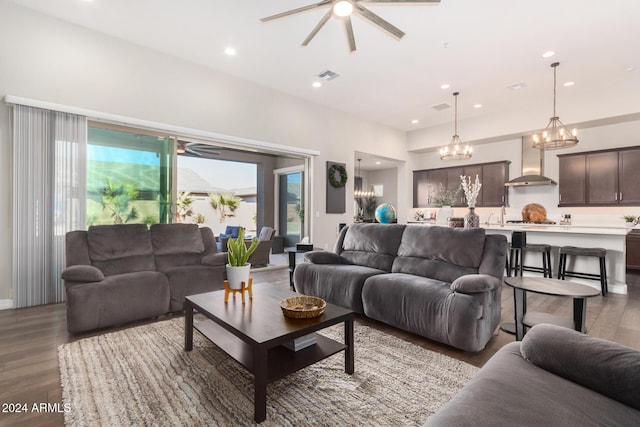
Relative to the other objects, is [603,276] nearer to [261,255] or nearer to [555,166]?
[555,166]

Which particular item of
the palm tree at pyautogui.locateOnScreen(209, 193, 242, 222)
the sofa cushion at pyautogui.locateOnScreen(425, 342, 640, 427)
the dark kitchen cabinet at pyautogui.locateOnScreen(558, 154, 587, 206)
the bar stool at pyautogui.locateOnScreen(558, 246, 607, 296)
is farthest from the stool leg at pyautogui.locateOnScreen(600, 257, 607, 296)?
the palm tree at pyautogui.locateOnScreen(209, 193, 242, 222)

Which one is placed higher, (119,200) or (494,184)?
(494,184)

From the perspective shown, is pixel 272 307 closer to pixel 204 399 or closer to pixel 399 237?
pixel 204 399

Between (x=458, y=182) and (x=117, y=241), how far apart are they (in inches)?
301

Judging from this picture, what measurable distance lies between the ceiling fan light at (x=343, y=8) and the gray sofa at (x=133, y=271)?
290 cm

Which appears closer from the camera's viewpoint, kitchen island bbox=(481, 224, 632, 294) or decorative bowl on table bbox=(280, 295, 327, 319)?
decorative bowl on table bbox=(280, 295, 327, 319)

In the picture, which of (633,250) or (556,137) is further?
(633,250)

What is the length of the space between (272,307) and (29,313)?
305 centimetres

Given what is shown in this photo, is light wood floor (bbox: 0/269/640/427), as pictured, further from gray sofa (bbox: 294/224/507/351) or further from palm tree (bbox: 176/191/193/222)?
palm tree (bbox: 176/191/193/222)

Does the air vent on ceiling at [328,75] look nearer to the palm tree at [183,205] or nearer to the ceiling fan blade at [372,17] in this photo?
the ceiling fan blade at [372,17]

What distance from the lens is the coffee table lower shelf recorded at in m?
1.77

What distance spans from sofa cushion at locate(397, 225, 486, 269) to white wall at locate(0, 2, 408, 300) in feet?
10.8

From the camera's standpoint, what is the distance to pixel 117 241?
11.2 feet

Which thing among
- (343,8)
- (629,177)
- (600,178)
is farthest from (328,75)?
(629,177)
